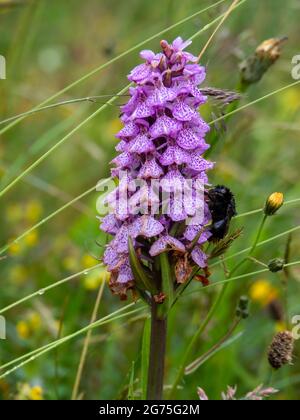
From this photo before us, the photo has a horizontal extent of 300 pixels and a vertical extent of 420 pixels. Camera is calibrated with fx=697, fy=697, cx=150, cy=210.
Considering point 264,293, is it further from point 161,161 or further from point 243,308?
point 161,161

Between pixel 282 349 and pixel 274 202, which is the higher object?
pixel 274 202

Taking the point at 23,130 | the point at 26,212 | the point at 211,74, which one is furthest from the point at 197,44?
the point at 23,130

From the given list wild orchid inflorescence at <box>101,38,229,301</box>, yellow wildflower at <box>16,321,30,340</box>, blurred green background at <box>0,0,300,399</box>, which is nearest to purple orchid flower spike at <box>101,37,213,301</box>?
wild orchid inflorescence at <box>101,38,229,301</box>

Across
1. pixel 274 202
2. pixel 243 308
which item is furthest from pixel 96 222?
pixel 274 202

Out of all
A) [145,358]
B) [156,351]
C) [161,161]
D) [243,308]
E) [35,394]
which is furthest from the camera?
[35,394]

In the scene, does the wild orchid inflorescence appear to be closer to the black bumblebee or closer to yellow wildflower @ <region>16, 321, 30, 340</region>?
the black bumblebee

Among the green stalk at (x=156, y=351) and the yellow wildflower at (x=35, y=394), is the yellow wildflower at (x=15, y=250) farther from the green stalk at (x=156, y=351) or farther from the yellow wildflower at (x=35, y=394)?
the green stalk at (x=156, y=351)

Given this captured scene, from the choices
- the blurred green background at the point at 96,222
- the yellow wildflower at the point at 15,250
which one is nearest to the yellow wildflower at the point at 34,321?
the blurred green background at the point at 96,222
